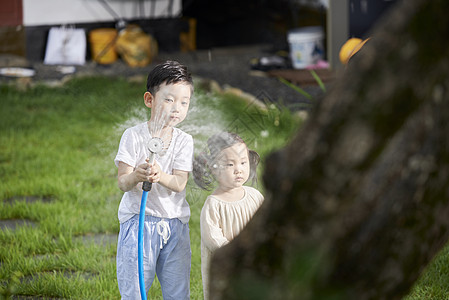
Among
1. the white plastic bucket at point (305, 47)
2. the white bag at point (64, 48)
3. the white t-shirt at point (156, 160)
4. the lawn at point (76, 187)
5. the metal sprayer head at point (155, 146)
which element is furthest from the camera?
the white bag at point (64, 48)

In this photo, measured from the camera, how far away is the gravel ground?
21.3 ft

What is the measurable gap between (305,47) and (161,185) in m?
6.65

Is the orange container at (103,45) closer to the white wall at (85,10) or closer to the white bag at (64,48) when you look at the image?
the white bag at (64,48)

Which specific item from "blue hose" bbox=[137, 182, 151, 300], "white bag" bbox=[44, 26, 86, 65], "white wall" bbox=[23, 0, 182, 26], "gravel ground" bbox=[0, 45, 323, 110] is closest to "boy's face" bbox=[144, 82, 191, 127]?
"blue hose" bbox=[137, 182, 151, 300]

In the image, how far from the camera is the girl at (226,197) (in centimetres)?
194

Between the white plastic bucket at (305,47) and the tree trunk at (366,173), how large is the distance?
7.46m

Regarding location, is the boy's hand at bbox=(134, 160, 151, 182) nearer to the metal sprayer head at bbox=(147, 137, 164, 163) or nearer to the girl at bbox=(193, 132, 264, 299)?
the metal sprayer head at bbox=(147, 137, 164, 163)

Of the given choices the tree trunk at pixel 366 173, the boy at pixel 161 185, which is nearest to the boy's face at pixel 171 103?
the boy at pixel 161 185

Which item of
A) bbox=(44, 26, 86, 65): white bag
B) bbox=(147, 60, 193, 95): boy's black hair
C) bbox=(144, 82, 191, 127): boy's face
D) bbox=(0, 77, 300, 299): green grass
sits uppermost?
bbox=(147, 60, 193, 95): boy's black hair

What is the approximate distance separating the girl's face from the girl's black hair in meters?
0.02

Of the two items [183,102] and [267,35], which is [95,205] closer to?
[183,102]

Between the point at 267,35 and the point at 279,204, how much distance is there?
33.2ft

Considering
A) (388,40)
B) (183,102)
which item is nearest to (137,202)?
(183,102)

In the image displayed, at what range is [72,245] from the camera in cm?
330
